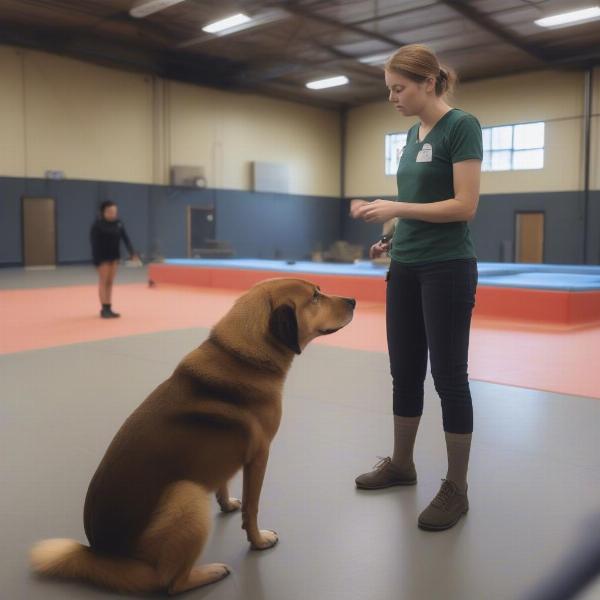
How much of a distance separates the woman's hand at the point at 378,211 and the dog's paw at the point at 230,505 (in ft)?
3.53

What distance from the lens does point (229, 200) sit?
17.7 metres

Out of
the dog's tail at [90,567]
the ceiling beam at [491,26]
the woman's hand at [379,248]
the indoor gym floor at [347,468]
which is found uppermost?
the ceiling beam at [491,26]

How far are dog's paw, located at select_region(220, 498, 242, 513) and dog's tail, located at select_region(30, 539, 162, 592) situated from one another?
535mm

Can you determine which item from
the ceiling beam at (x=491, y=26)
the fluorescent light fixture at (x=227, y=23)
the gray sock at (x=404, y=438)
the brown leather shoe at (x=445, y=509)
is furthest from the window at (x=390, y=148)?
the brown leather shoe at (x=445, y=509)

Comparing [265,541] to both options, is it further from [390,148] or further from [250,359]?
[390,148]

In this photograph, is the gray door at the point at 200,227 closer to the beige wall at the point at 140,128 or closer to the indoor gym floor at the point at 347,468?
the beige wall at the point at 140,128

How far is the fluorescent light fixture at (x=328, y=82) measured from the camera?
16.4 m

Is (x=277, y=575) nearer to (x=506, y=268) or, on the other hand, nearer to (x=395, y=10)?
(x=506, y=268)

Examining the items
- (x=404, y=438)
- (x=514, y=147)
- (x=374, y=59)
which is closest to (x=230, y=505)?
(x=404, y=438)

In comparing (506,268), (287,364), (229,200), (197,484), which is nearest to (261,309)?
(287,364)

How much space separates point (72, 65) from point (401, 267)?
1433 cm

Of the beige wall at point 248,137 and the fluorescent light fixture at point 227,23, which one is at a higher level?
the fluorescent light fixture at point 227,23

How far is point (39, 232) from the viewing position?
46.3 feet

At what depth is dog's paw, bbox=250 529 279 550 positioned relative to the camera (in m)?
1.88
